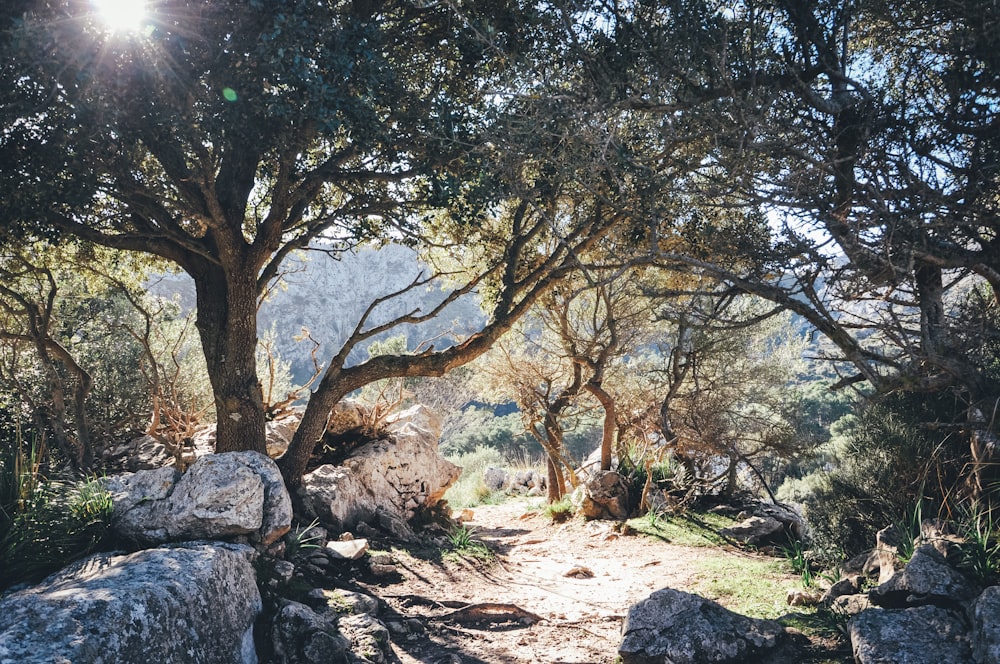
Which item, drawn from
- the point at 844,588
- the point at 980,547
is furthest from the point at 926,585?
the point at 844,588

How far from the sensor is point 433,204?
20.5 ft

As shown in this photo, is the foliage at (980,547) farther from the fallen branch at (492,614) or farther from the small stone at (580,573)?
the small stone at (580,573)

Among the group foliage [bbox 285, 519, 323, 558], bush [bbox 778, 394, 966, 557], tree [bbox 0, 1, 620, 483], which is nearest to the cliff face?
tree [bbox 0, 1, 620, 483]

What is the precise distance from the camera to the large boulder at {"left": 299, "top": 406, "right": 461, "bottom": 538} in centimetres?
841

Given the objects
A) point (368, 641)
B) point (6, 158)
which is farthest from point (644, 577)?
point (6, 158)

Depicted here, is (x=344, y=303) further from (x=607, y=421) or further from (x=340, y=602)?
(x=340, y=602)

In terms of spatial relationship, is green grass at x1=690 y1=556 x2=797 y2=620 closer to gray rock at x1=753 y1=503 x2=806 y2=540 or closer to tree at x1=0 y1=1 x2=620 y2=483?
gray rock at x1=753 y1=503 x2=806 y2=540

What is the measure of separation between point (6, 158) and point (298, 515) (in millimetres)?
4980

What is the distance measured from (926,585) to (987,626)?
26.5 inches

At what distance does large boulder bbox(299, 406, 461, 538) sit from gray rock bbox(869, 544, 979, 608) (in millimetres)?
6081

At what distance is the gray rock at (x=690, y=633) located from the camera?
14.9ft

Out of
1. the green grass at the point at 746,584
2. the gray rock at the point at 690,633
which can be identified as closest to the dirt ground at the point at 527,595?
the green grass at the point at 746,584

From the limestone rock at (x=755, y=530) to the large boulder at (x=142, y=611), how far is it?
7.68 metres

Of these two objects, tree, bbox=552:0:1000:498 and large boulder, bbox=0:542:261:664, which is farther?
tree, bbox=552:0:1000:498
